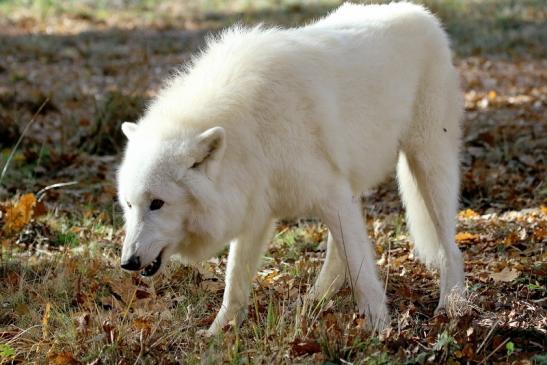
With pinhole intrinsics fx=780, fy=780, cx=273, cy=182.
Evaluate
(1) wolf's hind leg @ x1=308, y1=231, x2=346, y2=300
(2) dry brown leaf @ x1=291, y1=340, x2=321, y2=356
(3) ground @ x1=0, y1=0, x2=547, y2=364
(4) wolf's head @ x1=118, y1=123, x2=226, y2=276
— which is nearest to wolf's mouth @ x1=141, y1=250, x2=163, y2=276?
(4) wolf's head @ x1=118, y1=123, x2=226, y2=276

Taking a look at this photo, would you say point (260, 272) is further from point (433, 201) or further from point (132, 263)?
point (132, 263)

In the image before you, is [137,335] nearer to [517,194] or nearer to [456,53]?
[517,194]

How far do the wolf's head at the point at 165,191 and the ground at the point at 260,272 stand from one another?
12.6 inches

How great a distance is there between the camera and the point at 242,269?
15.3 ft

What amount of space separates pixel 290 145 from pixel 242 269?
2.95ft

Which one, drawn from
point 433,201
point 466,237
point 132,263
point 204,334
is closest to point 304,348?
point 204,334

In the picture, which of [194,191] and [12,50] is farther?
[12,50]

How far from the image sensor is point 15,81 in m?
11.9

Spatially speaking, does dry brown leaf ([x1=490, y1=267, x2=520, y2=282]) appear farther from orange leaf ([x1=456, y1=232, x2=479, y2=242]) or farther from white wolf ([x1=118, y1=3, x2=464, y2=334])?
orange leaf ([x1=456, y1=232, x2=479, y2=242])

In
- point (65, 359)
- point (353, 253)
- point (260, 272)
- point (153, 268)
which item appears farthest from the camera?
point (260, 272)

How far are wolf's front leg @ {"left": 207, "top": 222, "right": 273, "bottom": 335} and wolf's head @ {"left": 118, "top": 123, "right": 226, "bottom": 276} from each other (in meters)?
0.59

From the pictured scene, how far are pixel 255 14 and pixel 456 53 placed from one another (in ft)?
19.3

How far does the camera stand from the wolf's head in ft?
12.7

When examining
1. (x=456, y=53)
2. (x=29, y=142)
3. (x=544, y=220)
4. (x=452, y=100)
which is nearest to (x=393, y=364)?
(x=452, y=100)
